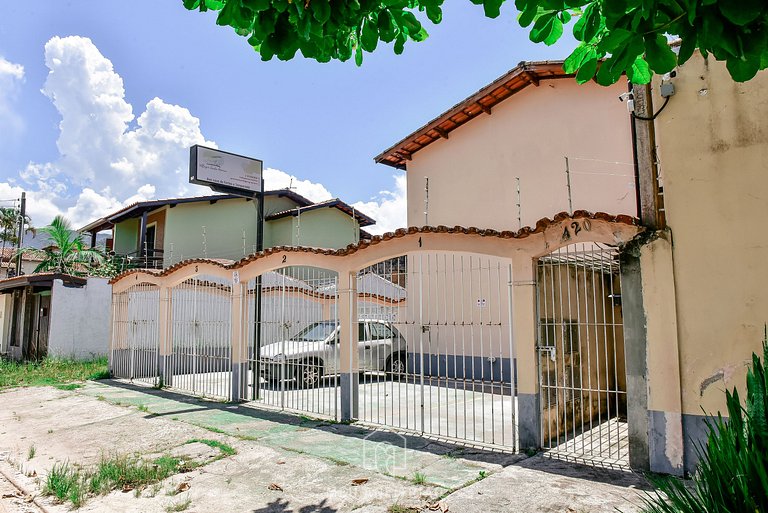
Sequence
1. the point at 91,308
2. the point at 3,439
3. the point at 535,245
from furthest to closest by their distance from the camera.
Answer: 1. the point at 91,308
2. the point at 3,439
3. the point at 535,245

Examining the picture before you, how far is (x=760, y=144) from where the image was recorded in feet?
16.6

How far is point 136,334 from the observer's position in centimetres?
1302

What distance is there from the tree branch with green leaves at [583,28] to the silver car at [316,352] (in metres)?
6.26

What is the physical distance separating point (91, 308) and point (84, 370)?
2801mm

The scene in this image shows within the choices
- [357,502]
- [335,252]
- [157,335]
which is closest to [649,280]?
[357,502]

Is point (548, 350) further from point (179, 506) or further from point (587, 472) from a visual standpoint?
point (179, 506)

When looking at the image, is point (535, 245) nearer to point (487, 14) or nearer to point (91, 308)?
point (487, 14)

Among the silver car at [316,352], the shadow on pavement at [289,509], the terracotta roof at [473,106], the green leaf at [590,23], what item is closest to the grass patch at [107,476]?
the shadow on pavement at [289,509]

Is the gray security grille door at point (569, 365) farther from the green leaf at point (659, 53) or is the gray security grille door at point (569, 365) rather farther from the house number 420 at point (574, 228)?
the green leaf at point (659, 53)

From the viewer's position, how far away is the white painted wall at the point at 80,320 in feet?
51.3

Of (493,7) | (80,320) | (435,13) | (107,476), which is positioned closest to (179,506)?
(107,476)

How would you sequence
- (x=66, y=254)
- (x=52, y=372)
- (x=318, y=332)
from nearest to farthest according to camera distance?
(x=318, y=332) → (x=52, y=372) → (x=66, y=254)

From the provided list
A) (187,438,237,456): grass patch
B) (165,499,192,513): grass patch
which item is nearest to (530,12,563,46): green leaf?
(165,499,192,513): grass patch

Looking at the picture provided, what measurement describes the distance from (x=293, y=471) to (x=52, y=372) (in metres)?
11.6
